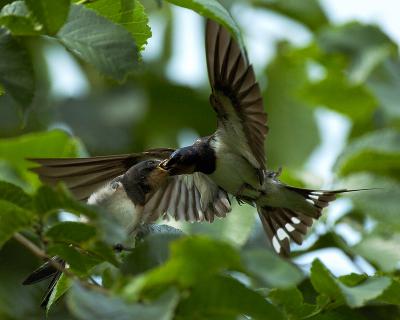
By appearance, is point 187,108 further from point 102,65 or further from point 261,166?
point 102,65

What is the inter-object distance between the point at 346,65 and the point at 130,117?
118cm

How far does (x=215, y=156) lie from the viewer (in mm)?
3084

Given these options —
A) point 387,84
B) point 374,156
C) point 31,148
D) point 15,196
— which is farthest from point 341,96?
point 15,196

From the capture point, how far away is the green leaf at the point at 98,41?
1941mm

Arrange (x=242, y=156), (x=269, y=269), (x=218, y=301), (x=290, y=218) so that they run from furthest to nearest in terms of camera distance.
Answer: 1. (x=290, y=218)
2. (x=242, y=156)
3. (x=218, y=301)
4. (x=269, y=269)

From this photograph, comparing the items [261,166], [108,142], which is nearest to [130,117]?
[108,142]

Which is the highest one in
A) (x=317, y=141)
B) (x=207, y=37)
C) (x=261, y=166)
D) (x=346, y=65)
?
(x=207, y=37)

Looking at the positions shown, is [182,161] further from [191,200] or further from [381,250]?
[381,250]

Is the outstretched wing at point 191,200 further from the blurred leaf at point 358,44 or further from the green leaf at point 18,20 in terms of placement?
the blurred leaf at point 358,44

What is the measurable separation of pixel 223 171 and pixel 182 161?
0.45 feet

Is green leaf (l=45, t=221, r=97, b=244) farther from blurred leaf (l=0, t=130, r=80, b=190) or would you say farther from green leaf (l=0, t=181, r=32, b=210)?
blurred leaf (l=0, t=130, r=80, b=190)

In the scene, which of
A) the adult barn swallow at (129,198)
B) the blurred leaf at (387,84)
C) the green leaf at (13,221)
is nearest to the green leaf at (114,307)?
the green leaf at (13,221)

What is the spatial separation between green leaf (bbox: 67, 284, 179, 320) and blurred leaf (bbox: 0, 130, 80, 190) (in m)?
2.02

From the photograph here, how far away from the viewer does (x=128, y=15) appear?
85.4 inches
